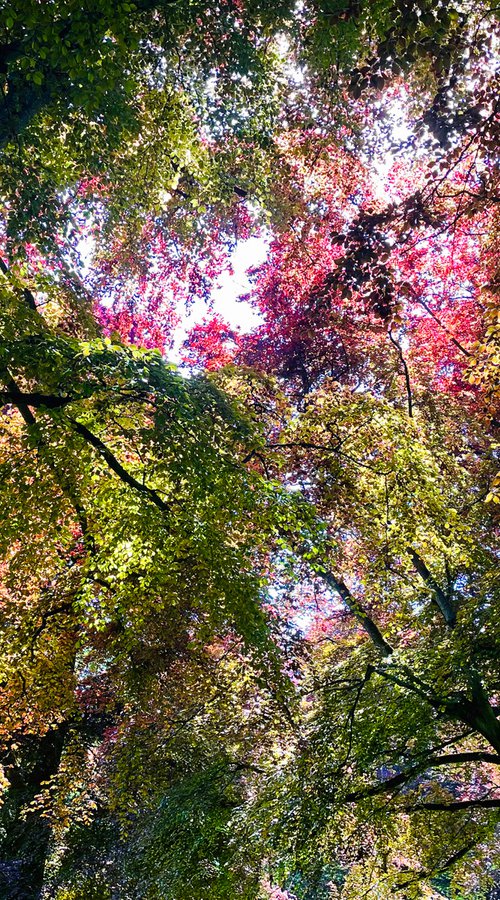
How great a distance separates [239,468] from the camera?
628 centimetres

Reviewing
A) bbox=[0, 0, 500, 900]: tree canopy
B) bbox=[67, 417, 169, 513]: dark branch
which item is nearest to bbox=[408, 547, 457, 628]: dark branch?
bbox=[0, 0, 500, 900]: tree canopy

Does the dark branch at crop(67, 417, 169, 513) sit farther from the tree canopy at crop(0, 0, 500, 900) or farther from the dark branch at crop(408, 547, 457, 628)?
the dark branch at crop(408, 547, 457, 628)

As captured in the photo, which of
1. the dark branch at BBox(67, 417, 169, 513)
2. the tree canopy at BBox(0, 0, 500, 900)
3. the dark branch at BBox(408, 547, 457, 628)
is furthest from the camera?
the dark branch at BBox(408, 547, 457, 628)

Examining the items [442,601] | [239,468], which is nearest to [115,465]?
[239,468]

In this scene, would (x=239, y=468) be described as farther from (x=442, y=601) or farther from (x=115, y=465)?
(x=442, y=601)

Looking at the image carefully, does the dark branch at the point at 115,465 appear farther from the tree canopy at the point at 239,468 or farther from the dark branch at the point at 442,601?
the dark branch at the point at 442,601

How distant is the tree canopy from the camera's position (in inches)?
204

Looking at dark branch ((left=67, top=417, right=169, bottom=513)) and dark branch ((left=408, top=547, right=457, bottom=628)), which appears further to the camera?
dark branch ((left=408, top=547, right=457, bottom=628))

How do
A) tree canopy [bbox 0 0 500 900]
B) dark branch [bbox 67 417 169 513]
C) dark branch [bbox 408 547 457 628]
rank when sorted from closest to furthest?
tree canopy [bbox 0 0 500 900]
dark branch [bbox 67 417 169 513]
dark branch [bbox 408 547 457 628]

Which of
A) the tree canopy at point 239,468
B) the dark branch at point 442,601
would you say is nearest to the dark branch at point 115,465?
the tree canopy at point 239,468

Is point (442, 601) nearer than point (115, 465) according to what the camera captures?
No

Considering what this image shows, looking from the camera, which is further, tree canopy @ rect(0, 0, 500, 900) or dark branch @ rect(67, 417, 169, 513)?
dark branch @ rect(67, 417, 169, 513)

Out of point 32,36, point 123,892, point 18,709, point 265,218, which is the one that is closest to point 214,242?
point 265,218

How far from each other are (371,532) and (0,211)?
218 inches
